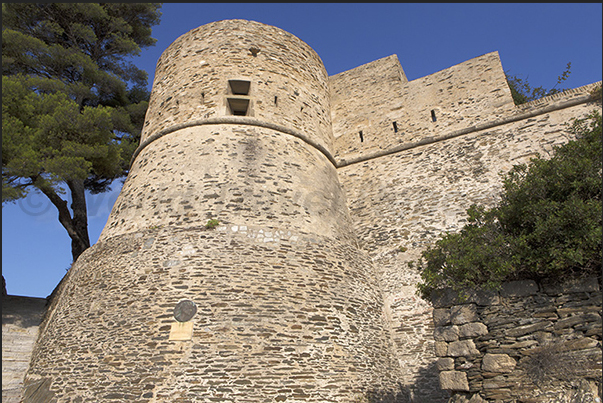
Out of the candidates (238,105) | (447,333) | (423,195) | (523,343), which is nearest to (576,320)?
(523,343)

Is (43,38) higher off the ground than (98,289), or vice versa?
(43,38)

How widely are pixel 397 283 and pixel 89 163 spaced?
22.6 ft

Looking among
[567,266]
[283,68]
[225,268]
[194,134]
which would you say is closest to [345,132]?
[283,68]

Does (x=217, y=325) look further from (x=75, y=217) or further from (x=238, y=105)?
(x=75, y=217)

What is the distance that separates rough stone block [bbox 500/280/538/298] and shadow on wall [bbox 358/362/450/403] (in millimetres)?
3098

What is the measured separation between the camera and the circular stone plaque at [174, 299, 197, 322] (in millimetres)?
5715

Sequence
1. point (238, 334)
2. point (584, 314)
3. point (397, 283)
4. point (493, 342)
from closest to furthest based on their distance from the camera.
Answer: point (584, 314) → point (493, 342) → point (238, 334) → point (397, 283)

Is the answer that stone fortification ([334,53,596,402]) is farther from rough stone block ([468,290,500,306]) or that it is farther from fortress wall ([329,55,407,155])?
A: rough stone block ([468,290,500,306])

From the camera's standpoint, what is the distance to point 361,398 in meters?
5.80

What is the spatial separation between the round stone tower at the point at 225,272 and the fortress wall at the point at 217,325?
2cm

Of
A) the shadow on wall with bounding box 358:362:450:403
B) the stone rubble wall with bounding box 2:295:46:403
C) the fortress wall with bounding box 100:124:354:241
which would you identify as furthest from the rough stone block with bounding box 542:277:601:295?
the stone rubble wall with bounding box 2:295:46:403

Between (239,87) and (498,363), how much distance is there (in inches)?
281

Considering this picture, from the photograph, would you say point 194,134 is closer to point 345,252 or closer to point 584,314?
point 345,252

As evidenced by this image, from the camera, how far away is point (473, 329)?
400 centimetres
